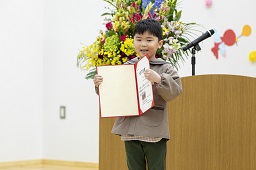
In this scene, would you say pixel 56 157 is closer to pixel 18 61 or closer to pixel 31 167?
pixel 31 167

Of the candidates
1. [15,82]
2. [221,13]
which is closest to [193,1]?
[221,13]

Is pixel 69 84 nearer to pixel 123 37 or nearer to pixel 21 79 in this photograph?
pixel 21 79

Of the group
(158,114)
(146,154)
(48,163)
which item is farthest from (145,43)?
(48,163)

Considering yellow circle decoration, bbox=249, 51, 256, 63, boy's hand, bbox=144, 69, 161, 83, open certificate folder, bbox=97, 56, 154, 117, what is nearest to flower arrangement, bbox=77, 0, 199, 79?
open certificate folder, bbox=97, 56, 154, 117

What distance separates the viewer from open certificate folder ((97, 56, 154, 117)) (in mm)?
2191

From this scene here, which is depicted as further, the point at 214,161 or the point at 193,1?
the point at 193,1

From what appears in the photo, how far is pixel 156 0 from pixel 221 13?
1.57m

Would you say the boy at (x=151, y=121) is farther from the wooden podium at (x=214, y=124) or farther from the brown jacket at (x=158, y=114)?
the wooden podium at (x=214, y=124)

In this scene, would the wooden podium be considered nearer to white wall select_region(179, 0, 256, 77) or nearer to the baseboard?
white wall select_region(179, 0, 256, 77)

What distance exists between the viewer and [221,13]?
445 cm

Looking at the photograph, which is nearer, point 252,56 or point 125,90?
point 125,90

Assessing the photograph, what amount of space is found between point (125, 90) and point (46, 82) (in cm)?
319

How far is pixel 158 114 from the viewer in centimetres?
222

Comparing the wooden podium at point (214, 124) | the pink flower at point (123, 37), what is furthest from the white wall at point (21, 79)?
the wooden podium at point (214, 124)
